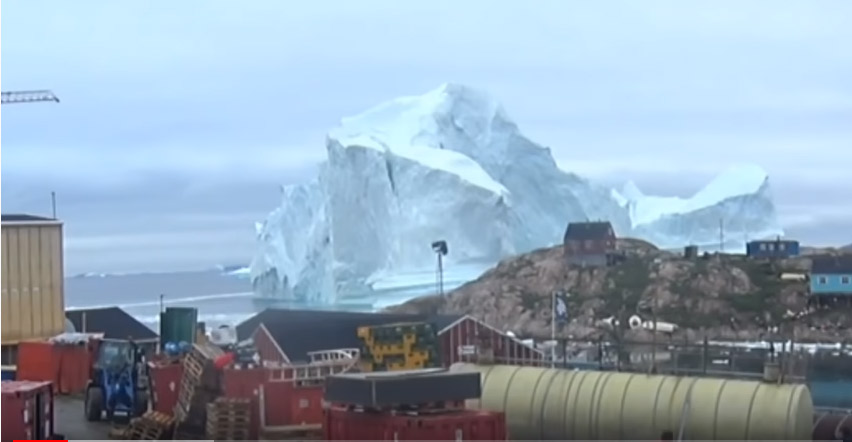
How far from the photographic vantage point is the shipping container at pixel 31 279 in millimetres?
18734

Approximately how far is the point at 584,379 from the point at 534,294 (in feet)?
141

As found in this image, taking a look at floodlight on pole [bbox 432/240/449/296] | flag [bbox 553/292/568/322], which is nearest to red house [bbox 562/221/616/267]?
flag [bbox 553/292/568/322]

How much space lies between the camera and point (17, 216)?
21.1m

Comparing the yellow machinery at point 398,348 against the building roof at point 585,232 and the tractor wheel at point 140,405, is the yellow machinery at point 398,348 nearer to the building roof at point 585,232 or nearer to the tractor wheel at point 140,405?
the tractor wheel at point 140,405

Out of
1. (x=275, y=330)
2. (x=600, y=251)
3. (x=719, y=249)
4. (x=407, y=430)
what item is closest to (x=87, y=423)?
(x=407, y=430)

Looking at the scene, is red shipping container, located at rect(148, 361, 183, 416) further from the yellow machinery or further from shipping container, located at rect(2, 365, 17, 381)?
shipping container, located at rect(2, 365, 17, 381)

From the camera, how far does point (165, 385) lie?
587 inches

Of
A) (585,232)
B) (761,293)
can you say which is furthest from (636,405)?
(585,232)

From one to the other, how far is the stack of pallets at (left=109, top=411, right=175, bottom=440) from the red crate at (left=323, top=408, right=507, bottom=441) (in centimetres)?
283

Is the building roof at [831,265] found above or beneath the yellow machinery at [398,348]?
above

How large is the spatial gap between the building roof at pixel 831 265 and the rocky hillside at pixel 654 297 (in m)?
1.47

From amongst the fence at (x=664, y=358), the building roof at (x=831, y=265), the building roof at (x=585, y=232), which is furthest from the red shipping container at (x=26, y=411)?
the building roof at (x=585, y=232)

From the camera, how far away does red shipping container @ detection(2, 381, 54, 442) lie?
11.5 metres

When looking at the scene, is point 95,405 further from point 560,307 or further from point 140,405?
point 560,307
